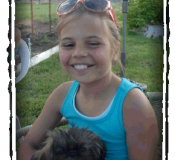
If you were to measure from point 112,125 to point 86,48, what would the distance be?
452 millimetres

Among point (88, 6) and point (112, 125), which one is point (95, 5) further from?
point (112, 125)

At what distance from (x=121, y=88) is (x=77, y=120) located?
0.33 m

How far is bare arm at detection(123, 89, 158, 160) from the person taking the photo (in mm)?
1071

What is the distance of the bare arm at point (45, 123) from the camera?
4.54ft

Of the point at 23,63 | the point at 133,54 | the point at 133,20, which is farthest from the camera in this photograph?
the point at 133,54

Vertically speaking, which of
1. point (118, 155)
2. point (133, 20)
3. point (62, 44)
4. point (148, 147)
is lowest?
point (118, 155)

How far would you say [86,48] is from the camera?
3.51ft

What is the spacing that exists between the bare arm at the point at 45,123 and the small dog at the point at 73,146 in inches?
11.0

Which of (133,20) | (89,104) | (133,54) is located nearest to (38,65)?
(133,54)

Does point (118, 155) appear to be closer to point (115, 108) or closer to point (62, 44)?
point (115, 108)

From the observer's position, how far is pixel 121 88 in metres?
1.19

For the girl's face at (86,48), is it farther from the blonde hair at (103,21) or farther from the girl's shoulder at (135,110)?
the girl's shoulder at (135,110)

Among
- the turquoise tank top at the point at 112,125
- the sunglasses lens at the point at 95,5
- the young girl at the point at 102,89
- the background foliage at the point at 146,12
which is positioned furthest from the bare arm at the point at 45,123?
the background foliage at the point at 146,12

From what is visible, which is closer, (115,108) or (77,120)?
(115,108)
